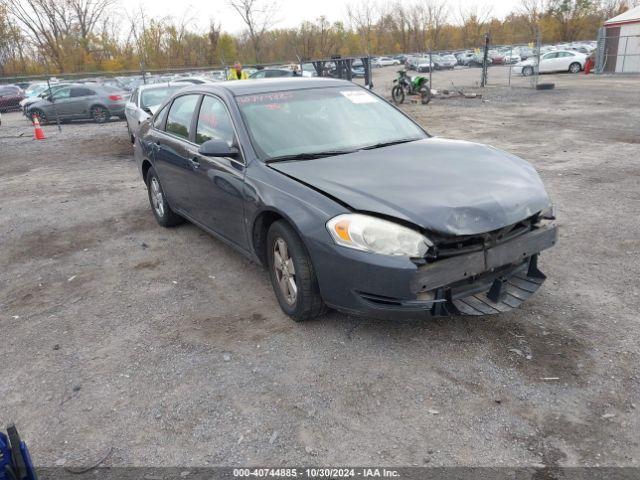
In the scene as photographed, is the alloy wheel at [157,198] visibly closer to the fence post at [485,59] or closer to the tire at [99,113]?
the tire at [99,113]

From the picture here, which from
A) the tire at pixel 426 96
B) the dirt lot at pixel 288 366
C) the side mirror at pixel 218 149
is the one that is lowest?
the dirt lot at pixel 288 366

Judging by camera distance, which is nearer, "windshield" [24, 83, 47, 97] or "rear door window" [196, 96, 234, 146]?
"rear door window" [196, 96, 234, 146]

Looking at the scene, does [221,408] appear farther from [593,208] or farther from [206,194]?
[593,208]

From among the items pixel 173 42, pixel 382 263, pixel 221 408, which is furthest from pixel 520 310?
pixel 173 42

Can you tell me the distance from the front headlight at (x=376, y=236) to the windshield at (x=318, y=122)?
107 cm

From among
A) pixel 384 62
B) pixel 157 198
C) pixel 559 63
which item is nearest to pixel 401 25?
pixel 384 62

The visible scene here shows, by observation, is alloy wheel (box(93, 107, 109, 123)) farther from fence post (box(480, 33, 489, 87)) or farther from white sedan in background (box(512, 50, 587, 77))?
white sedan in background (box(512, 50, 587, 77))

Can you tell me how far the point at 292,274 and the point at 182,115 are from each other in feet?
8.30

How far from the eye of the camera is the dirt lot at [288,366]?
2643 millimetres

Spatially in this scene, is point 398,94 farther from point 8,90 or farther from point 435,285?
point 8,90

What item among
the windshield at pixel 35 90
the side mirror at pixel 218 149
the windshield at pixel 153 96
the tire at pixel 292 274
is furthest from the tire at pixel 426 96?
the windshield at pixel 35 90

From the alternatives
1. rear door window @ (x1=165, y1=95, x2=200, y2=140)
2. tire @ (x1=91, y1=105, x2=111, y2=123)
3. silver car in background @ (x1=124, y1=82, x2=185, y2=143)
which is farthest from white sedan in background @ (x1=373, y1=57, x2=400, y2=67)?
rear door window @ (x1=165, y1=95, x2=200, y2=140)

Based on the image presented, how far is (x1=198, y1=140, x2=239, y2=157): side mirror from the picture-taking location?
13.3 ft

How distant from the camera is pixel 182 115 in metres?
5.33
